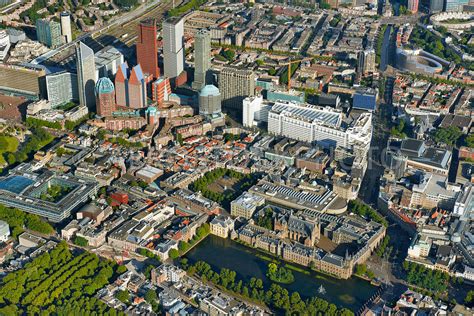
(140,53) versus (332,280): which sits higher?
(140,53)

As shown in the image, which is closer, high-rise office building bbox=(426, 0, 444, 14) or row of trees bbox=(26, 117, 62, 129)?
row of trees bbox=(26, 117, 62, 129)

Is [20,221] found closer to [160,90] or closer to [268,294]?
[268,294]

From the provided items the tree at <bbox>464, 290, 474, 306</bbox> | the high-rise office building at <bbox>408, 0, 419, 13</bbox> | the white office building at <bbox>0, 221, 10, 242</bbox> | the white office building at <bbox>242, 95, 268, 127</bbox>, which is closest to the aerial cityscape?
the tree at <bbox>464, 290, 474, 306</bbox>

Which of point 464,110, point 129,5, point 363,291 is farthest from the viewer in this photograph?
point 129,5

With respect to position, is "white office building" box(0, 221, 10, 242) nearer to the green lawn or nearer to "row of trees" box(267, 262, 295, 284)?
the green lawn

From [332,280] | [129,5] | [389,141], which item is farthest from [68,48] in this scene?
[332,280]

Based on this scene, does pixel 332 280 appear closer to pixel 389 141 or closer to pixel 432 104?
pixel 389 141

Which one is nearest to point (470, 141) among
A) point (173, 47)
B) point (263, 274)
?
point (263, 274)
